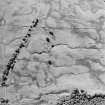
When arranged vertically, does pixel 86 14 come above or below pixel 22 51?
above

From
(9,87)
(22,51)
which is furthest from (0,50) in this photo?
(9,87)

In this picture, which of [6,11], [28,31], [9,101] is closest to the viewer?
[9,101]

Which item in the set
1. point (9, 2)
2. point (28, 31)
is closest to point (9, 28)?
point (28, 31)

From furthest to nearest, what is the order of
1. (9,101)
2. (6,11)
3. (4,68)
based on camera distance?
(6,11) → (4,68) → (9,101)

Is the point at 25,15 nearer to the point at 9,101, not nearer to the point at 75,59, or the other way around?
the point at 75,59

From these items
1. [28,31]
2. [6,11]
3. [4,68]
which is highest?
[6,11]

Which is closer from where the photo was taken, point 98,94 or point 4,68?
point 98,94
